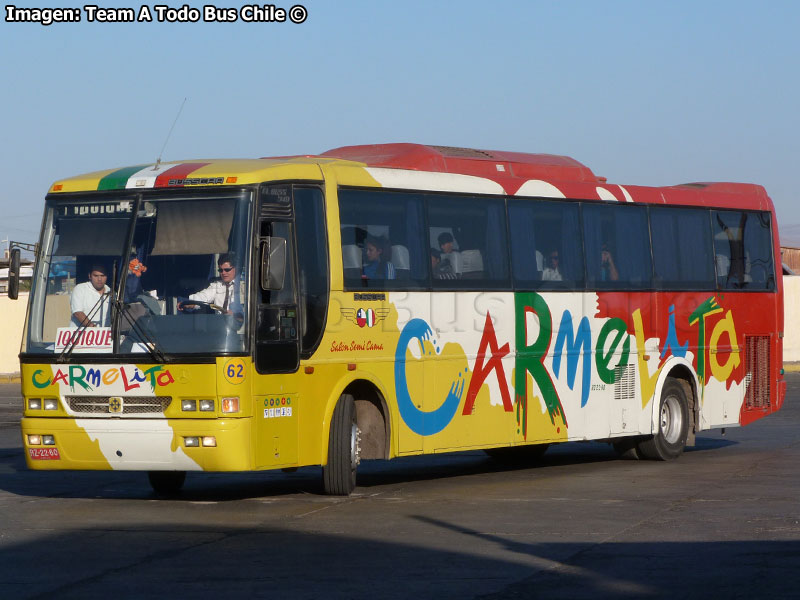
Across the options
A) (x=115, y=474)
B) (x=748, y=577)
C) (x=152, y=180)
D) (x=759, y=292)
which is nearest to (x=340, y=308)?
(x=152, y=180)

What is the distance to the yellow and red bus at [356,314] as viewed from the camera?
13148 mm

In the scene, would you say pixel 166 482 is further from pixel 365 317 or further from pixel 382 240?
pixel 382 240

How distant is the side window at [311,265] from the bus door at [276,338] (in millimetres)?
111

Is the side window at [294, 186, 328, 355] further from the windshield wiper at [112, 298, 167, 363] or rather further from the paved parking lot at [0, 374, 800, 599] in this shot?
the paved parking lot at [0, 374, 800, 599]

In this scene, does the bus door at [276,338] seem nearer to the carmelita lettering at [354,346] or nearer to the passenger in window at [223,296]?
the passenger in window at [223,296]

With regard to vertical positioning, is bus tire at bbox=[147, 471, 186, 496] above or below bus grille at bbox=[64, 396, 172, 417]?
below

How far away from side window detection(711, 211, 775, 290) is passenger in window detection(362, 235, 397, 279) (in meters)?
6.48

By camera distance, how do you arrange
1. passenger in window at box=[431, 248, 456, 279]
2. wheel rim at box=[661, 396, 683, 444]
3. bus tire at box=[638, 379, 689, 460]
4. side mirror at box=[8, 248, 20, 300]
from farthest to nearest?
wheel rim at box=[661, 396, 683, 444], bus tire at box=[638, 379, 689, 460], passenger in window at box=[431, 248, 456, 279], side mirror at box=[8, 248, 20, 300]

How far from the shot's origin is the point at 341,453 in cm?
1409

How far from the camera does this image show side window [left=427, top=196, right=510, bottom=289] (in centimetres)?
1556

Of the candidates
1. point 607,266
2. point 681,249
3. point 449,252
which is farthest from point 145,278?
point 681,249

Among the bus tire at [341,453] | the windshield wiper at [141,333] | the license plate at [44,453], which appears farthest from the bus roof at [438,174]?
the license plate at [44,453]

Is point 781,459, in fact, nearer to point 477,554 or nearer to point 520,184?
point 520,184

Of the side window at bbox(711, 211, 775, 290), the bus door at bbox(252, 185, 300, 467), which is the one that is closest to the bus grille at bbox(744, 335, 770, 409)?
the side window at bbox(711, 211, 775, 290)
